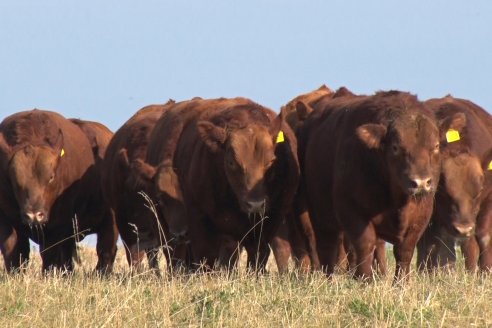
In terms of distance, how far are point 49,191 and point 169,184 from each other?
1.92 meters

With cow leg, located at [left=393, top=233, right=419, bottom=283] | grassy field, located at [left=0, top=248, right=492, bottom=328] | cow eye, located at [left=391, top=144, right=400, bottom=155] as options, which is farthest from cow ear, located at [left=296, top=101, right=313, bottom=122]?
grassy field, located at [left=0, top=248, right=492, bottom=328]

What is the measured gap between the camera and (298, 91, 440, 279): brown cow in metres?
12.5

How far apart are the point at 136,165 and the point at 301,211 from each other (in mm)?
2030

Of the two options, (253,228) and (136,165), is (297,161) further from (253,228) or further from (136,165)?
(136,165)

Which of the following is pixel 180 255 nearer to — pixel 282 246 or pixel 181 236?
pixel 282 246

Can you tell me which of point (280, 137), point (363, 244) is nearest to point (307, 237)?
point (280, 137)

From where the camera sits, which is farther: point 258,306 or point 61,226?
point 61,226

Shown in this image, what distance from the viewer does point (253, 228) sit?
1409 centimetres

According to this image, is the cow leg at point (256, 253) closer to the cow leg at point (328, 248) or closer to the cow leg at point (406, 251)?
the cow leg at point (328, 248)

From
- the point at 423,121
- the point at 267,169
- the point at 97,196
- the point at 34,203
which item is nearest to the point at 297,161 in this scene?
the point at 267,169

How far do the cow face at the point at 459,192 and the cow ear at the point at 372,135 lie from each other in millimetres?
2201

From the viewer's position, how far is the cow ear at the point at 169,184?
1555cm

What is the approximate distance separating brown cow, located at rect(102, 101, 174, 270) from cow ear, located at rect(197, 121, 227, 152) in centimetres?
184

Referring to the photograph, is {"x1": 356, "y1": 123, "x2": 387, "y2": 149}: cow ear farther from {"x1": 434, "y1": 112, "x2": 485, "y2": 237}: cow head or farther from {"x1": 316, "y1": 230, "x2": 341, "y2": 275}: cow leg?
{"x1": 316, "y1": 230, "x2": 341, "y2": 275}: cow leg
